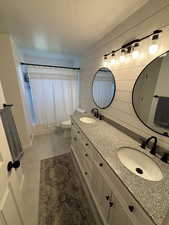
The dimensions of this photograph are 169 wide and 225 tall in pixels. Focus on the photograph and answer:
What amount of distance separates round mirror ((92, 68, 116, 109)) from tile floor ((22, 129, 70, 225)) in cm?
143

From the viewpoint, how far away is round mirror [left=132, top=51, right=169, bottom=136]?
38.1 inches

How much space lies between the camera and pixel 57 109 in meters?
3.10

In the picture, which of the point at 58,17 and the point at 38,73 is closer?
the point at 58,17

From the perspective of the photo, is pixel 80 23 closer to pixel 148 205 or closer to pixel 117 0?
pixel 117 0

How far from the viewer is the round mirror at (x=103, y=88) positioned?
169 cm

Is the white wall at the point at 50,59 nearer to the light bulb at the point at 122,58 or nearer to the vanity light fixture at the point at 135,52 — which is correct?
the light bulb at the point at 122,58

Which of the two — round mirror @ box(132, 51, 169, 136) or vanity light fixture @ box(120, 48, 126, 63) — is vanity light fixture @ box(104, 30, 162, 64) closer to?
vanity light fixture @ box(120, 48, 126, 63)

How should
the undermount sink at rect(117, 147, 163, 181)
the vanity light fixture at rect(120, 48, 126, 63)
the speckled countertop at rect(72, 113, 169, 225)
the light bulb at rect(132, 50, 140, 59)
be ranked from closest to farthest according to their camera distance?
the speckled countertop at rect(72, 113, 169, 225)
the undermount sink at rect(117, 147, 163, 181)
the light bulb at rect(132, 50, 140, 59)
the vanity light fixture at rect(120, 48, 126, 63)

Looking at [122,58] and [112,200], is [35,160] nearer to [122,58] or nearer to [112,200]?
[112,200]

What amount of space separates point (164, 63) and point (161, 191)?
108cm

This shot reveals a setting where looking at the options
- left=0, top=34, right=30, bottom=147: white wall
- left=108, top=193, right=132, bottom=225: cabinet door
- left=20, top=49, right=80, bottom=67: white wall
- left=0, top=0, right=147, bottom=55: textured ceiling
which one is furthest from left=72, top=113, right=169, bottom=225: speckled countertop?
left=20, top=49, right=80, bottom=67: white wall

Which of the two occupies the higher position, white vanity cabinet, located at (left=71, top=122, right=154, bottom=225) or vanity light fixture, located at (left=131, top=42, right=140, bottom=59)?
vanity light fixture, located at (left=131, top=42, right=140, bottom=59)

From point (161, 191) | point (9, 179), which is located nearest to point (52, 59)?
point (9, 179)

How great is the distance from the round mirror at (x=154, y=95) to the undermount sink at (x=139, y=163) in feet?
1.04
